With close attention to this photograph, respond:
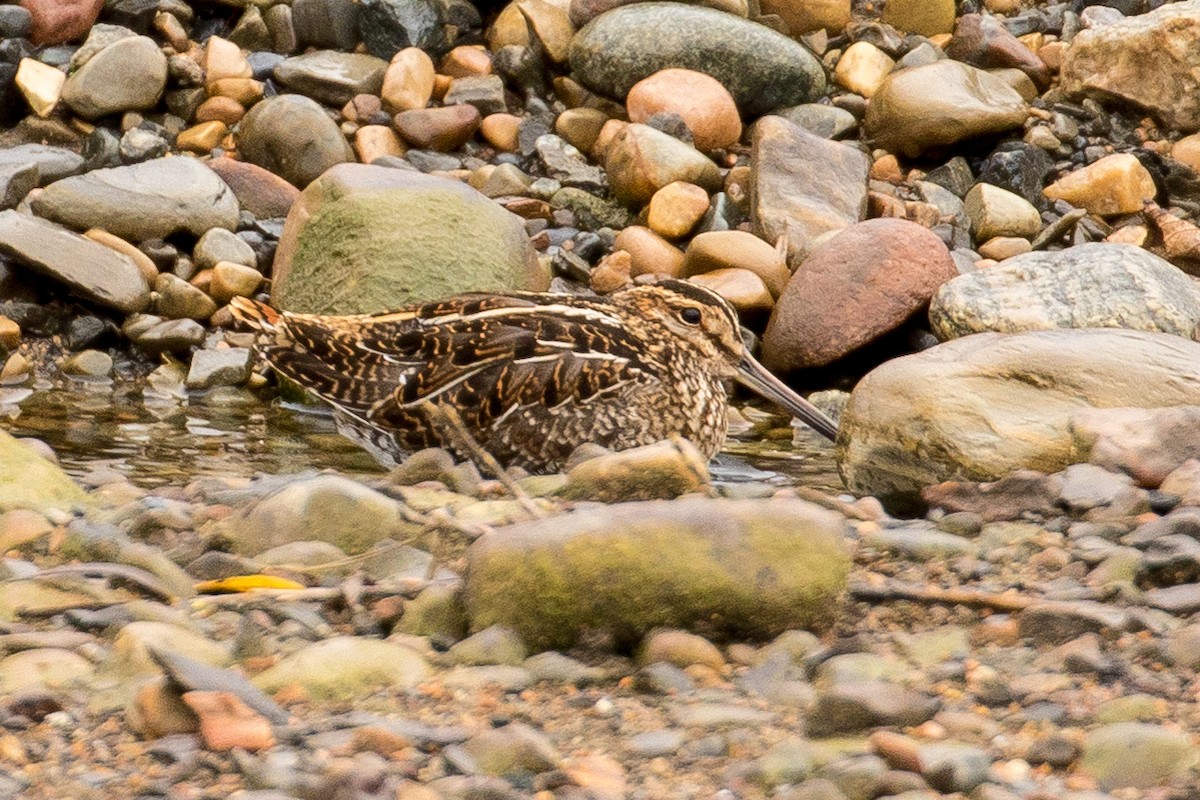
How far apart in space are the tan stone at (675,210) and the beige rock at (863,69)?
178 centimetres

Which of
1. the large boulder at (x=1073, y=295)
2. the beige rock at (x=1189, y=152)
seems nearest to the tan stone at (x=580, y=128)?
the large boulder at (x=1073, y=295)

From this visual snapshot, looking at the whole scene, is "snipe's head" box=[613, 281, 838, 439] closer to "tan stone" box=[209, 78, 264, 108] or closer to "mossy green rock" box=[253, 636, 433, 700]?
"mossy green rock" box=[253, 636, 433, 700]

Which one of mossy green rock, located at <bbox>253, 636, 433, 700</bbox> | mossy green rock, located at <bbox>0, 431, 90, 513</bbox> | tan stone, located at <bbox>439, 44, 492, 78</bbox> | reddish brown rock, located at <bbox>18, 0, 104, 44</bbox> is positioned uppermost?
mossy green rock, located at <bbox>253, 636, 433, 700</bbox>

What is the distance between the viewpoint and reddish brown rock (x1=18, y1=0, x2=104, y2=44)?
394 inches

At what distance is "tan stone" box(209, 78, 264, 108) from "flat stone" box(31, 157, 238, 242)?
96cm

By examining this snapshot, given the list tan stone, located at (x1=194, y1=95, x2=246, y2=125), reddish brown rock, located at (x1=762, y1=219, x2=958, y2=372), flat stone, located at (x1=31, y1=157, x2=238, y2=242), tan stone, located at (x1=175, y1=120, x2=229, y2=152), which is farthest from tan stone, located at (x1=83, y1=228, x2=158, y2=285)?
reddish brown rock, located at (x1=762, y1=219, x2=958, y2=372)

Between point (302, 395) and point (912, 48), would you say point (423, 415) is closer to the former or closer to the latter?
point (302, 395)

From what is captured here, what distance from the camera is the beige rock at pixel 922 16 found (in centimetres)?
1085

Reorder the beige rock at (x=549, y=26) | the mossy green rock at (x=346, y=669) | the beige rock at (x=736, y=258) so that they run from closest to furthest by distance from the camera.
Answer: the mossy green rock at (x=346, y=669) < the beige rock at (x=736, y=258) < the beige rock at (x=549, y=26)

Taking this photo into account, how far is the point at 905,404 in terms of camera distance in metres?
5.44

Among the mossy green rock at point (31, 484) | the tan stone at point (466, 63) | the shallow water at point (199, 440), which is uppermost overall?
the mossy green rock at point (31, 484)

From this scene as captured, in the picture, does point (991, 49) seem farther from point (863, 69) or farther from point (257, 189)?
point (257, 189)

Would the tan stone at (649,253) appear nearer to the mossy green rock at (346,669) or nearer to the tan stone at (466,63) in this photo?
the tan stone at (466,63)

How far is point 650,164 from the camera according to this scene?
9438 millimetres
